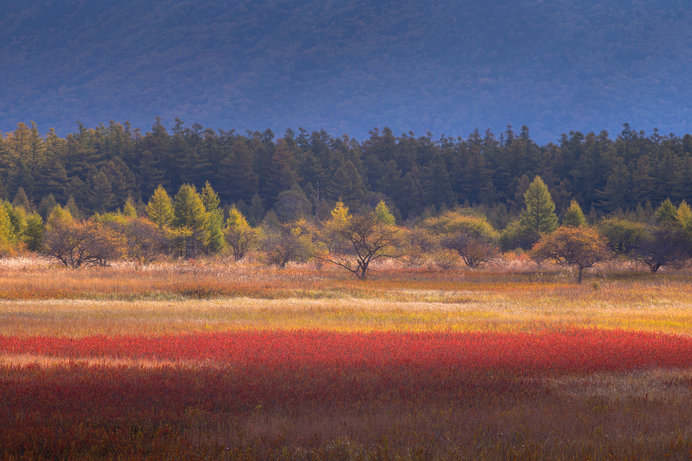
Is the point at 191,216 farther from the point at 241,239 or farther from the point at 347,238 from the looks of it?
the point at 347,238

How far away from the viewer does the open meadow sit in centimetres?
620

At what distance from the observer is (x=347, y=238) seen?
45.8 meters

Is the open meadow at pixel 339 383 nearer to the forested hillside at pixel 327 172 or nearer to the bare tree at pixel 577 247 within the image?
the bare tree at pixel 577 247

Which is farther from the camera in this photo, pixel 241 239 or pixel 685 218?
pixel 685 218

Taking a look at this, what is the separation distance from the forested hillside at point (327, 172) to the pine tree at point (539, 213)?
59.7ft

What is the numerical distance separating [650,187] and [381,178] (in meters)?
51.1

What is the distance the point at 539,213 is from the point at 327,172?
52.5 meters

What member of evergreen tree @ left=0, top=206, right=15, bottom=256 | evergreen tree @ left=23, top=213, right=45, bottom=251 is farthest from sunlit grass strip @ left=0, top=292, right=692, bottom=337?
evergreen tree @ left=23, top=213, right=45, bottom=251

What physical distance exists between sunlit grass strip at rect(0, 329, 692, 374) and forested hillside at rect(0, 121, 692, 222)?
78055 millimetres

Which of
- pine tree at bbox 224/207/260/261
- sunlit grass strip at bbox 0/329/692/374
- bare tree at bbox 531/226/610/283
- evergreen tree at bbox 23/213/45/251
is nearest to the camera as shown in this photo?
sunlit grass strip at bbox 0/329/692/374

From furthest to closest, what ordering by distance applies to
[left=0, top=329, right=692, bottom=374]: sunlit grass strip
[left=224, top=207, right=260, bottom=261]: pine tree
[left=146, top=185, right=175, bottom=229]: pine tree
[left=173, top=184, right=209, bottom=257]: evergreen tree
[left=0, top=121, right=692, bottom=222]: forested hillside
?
[left=0, top=121, right=692, bottom=222]: forested hillside < [left=146, top=185, right=175, bottom=229]: pine tree < [left=173, top=184, right=209, bottom=257]: evergreen tree < [left=224, top=207, right=260, bottom=261]: pine tree < [left=0, top=329, right=692, bottom=374]: sunlit grass strip

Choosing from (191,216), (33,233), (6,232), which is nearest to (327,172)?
(191,216)

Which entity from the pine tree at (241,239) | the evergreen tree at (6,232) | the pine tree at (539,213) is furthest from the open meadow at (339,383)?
the pine tree at (539,213)

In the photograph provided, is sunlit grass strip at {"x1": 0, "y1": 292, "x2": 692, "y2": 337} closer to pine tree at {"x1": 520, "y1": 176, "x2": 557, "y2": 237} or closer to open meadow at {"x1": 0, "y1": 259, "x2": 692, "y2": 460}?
open meadow at {"x1": 0, "y1": 259, "x2": 692, "y2": 460}
